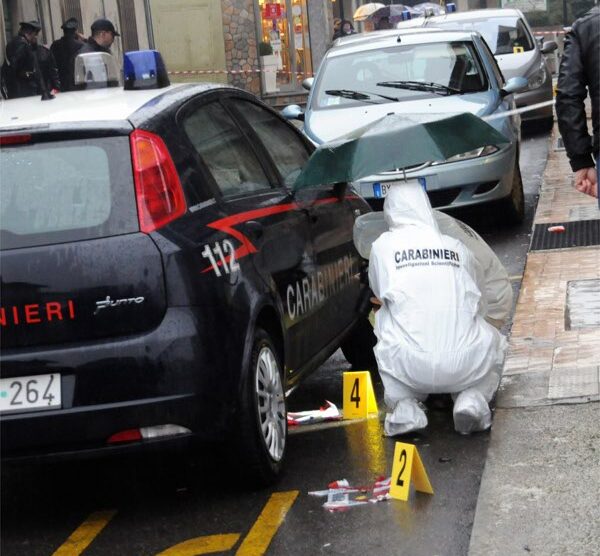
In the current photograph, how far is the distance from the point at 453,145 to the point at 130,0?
2683 cm

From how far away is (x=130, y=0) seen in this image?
32719 mm

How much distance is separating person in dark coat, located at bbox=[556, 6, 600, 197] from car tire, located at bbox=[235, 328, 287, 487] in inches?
56.8

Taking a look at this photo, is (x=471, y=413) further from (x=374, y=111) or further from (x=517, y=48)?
(x=517, y=48)

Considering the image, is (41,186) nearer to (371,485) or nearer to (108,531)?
(108,531)

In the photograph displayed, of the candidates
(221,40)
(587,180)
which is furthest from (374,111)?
(221,40)

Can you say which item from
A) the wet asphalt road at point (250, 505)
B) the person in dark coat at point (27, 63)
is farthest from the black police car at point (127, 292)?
the person in dark coat at point (27, 63)

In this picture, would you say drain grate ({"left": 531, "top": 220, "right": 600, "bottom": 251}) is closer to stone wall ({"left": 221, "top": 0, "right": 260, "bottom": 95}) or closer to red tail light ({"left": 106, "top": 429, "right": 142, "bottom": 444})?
red tail light ({"left": 106, "top": 429, "right": 142, "bottom": 444})

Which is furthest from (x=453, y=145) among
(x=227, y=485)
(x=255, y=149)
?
(x=227, y=485)

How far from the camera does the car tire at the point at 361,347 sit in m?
7.82

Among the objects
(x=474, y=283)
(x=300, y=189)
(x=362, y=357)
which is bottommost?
(x=362, y=357)

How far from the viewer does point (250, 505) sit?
18.2ft

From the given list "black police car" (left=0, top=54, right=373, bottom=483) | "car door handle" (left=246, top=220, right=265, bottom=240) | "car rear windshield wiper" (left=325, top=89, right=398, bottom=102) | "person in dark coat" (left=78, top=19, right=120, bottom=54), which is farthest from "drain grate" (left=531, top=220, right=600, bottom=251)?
"person in dark coat" (left=78, top=19, right=120, bottom=54)

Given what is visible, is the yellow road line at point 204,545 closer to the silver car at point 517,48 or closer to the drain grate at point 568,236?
the drain grate at point 568,236

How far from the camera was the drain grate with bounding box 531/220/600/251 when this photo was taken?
1090 cm
